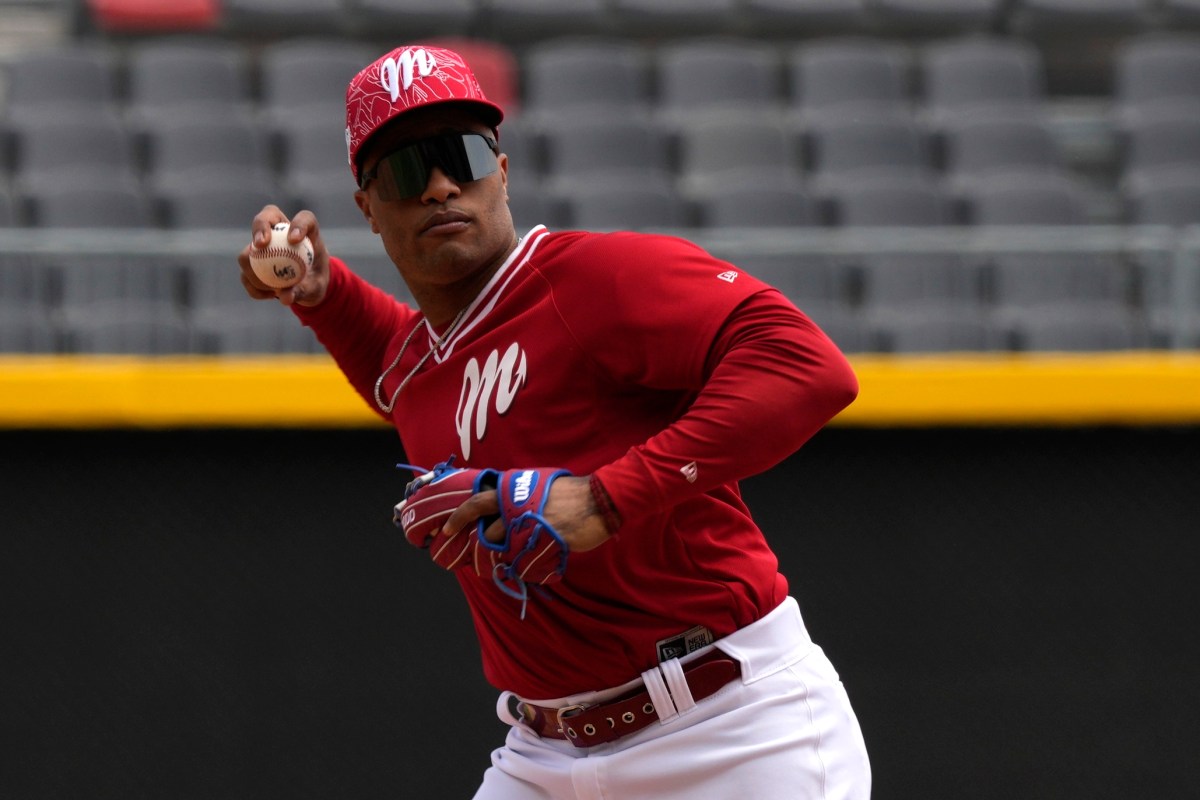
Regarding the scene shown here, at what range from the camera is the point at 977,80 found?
8914mm

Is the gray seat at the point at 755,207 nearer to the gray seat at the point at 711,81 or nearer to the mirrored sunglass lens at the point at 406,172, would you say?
the gray seat at the point at 711,81

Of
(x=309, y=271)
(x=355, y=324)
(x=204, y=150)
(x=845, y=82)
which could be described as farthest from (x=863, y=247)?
(x=204, y=150)

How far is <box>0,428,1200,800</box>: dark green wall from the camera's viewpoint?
177 inches

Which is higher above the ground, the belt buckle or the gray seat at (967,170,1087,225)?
the gray seat at (967,170,1087,225)

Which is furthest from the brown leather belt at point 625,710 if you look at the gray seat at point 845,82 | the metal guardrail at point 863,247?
the gray seat at point 845,82

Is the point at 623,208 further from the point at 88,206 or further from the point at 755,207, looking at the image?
the point at 88,206

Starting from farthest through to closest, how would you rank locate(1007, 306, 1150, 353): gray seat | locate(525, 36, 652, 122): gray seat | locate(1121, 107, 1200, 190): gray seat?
locate(525, 36, 652, 122): gray seat, locate(1121, 107, 1200, 190): gray seat, locate(1007, 306, 1150, 353): gray seat

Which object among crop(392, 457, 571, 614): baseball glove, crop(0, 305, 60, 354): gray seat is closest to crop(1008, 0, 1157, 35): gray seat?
crop(0, 305, 60, 354): gray seat

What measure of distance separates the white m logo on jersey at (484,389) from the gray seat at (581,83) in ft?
20.4

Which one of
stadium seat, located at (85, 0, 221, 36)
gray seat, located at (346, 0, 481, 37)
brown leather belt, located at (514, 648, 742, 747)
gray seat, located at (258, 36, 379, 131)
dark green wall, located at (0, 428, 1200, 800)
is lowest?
dark green wall, located at (0, 428, 1200, 800)

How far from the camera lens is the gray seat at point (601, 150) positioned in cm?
811

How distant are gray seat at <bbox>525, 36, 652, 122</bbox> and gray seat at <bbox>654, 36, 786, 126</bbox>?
22cm

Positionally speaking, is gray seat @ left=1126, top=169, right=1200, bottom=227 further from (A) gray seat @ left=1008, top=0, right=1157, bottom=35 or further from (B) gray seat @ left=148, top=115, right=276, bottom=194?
(B) gray seat @ left=148, top=115, right=276, bottom=194

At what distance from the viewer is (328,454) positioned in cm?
457
